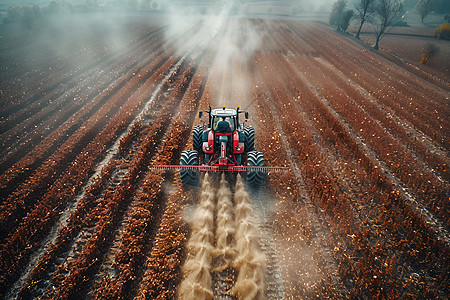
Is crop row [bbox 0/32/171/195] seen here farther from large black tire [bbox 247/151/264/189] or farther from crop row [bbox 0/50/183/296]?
large black tire [bbox 247/151/264/189]

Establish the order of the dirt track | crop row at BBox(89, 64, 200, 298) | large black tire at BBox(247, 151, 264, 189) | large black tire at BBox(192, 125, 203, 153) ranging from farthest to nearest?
large black tire at BBox(192, 125, 203, 153)
large black tire at BBox(247, 151, 264, 189)
the dirt track
crop row at BBox(89, 64, 200, 298)

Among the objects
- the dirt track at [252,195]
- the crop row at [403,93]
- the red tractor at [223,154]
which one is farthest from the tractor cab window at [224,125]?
the crop row at [403,93]

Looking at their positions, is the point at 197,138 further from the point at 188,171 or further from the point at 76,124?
the point at 76,124

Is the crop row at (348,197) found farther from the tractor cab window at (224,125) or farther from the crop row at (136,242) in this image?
the crop row at (136,242)

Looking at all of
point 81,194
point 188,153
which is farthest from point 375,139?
point 81,194

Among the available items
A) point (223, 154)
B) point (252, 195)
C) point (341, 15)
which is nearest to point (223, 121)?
point (223, 154)

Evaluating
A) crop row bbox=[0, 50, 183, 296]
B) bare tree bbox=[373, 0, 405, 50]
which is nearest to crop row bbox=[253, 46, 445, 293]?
crop row bbox=[0, 50, 183, 296]

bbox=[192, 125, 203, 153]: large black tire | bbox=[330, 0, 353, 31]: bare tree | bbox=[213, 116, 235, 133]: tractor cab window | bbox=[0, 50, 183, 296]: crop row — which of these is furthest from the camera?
bbox=[330, 0, 353, 31]: bare tree

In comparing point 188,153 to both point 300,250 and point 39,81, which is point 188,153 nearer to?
point 300,250
